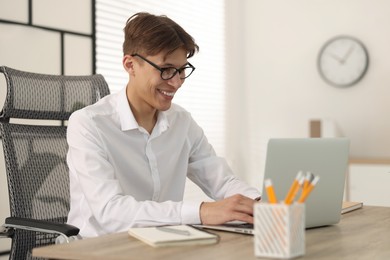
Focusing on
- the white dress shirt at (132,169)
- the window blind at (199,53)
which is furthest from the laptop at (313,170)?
the window blind at (199,53)

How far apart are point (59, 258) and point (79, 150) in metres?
0.60

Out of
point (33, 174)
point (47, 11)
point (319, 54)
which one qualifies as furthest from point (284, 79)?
point (33, 174)

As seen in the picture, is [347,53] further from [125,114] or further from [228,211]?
[228,211]

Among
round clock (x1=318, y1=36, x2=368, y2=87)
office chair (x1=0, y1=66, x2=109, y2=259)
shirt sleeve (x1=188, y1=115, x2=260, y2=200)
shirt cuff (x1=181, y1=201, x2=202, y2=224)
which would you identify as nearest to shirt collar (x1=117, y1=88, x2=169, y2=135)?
office chair (x1=0, y1=66, x2=109, y2=259)

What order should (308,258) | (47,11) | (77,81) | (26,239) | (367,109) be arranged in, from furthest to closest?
(367,109), (47,11), (77,81), (26,239), (308,258)

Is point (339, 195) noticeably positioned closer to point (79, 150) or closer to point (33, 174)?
point (79, 150)

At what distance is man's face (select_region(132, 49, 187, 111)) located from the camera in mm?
1911

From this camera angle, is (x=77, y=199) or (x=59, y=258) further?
(x=77, y=199)

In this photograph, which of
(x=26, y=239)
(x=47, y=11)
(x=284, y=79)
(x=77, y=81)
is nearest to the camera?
(x=26, y=239)

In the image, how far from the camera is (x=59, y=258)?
47.4 inches

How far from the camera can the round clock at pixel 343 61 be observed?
4.54 metres

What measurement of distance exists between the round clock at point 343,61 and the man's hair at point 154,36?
9.44 ft

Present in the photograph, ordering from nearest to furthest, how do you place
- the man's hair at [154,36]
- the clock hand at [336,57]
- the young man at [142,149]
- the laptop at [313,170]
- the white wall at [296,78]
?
the laptop at [313,170]
the young man at [142,149]
the man's hair at [154,36]
the white wall at [296,78]
the clock hand at [336,57]

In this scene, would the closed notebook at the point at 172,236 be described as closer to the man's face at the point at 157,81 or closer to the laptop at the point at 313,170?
the laptop at the point at 313,170
